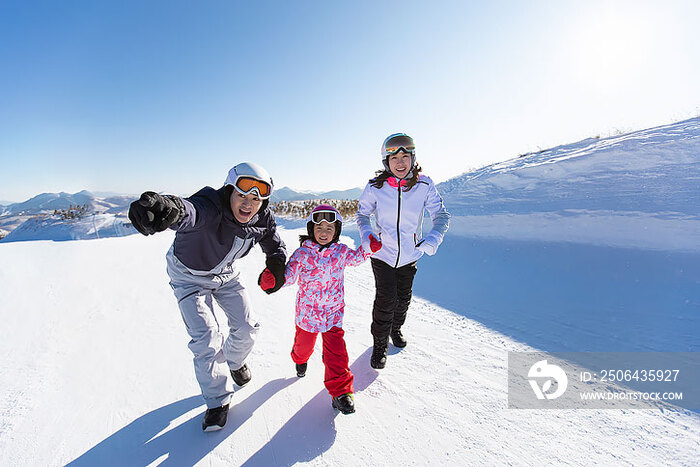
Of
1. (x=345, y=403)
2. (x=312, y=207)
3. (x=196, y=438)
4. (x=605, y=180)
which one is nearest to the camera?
(x=196, y=438)

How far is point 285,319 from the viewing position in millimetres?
3439

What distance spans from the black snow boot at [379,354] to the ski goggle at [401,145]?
1727 mm

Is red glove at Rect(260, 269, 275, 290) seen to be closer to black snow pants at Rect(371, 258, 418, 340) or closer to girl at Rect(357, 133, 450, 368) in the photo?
girl at Rect(357, 133, 450, 368)

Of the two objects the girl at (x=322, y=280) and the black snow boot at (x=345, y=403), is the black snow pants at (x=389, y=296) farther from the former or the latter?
the black snow boot at (x=345, y=403)

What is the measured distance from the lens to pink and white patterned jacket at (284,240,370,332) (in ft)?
7.24

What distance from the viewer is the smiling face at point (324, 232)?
2217mm

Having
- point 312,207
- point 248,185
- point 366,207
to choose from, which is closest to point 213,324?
point 248,185

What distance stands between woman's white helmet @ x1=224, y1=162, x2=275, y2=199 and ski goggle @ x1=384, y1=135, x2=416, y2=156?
1.17 meters

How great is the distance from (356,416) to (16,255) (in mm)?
7130

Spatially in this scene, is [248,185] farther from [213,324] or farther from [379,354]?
[379,354]

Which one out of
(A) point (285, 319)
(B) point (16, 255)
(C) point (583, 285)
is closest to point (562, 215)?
(C) point (583, 285)

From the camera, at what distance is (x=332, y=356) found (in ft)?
6.98

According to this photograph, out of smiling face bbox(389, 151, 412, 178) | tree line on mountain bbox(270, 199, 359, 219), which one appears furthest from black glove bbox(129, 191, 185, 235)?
tree line on mountain bbox(270, 199, 359, 219)

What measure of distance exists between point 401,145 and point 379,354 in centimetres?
190
